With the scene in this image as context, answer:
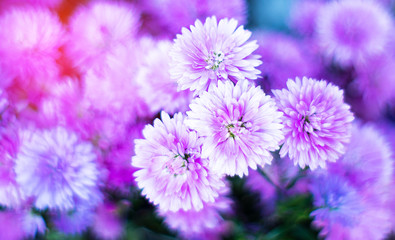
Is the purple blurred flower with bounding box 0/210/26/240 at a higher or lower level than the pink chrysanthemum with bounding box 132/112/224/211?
lower

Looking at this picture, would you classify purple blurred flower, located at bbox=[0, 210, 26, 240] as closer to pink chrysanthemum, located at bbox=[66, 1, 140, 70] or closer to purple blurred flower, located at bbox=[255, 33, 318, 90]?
pink chrysanthemum, located at bbox=[66, 1, 140, 70]

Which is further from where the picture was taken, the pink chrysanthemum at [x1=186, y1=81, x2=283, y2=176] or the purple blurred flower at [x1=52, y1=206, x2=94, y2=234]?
the purple blurred flower at [x1=52, y1=206, x2=94, y2=234]

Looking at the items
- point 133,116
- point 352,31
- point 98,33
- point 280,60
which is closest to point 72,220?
point 133,116

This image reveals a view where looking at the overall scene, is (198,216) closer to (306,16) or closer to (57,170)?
(57,170)

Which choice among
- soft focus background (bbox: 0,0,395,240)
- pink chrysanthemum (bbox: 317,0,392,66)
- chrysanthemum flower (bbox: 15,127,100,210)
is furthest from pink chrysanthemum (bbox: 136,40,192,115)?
pink chrysanthemum (bbox: 317,0,392,66)

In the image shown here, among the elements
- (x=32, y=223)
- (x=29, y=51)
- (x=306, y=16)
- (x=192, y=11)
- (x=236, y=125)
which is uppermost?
(x=306, y=16)

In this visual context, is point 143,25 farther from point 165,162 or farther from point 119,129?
point 165,162
